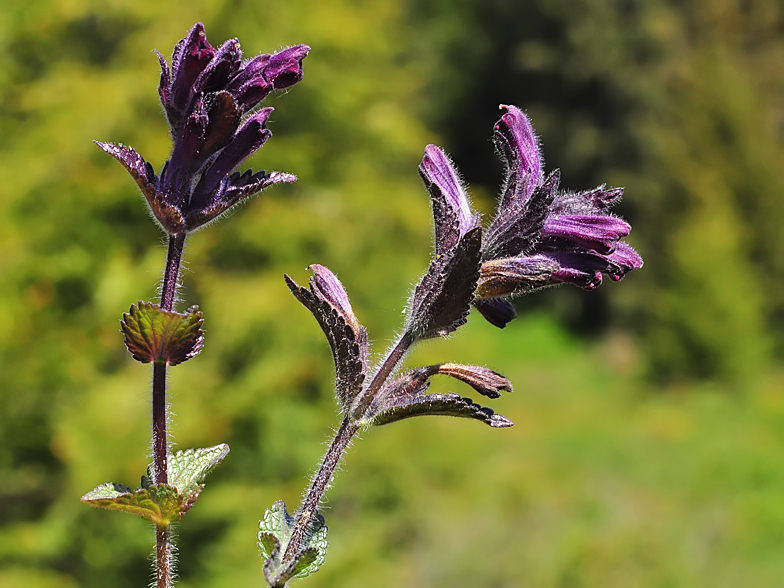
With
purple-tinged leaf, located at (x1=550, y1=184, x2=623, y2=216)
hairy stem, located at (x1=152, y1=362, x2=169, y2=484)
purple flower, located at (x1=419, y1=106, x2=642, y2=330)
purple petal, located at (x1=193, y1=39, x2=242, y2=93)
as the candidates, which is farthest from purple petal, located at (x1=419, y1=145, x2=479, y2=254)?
hairy stem, located at (x1=152, y1=362, x2=169, y2=484)

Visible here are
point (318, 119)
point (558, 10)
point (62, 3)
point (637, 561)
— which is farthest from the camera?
point (558, 10)

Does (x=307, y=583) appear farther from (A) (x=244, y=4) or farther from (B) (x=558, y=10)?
(B) (x=558, y=10)

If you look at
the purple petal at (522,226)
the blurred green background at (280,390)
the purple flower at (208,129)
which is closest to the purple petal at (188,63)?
the purple flower at (208,129)

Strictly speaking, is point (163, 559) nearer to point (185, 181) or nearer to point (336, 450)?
point (336, 450)

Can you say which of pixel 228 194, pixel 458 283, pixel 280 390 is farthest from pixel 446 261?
pixel 280 390

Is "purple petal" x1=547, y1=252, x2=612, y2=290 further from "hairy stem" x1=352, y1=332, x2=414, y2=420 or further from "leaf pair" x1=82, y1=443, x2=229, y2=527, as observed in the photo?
"leaf pair" x1=82, y1=443, x2=229, y2=527

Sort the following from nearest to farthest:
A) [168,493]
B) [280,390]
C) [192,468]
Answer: [168,493]
[192,468]
[280,390]

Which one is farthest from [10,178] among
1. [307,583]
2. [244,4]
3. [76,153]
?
[307,583]
